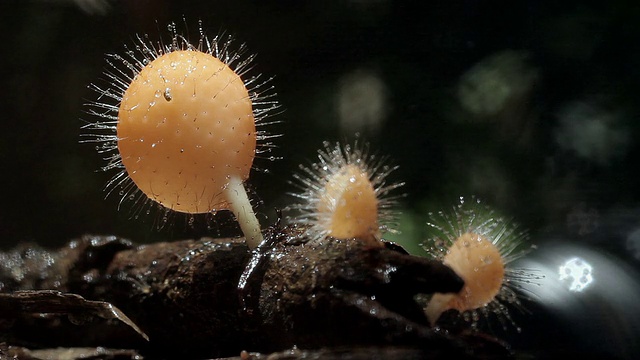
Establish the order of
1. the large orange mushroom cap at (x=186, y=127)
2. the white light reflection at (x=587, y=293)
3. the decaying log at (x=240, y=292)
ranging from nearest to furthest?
the decaying log at (x=240, y=292) → the large orange mushroom cap at (x=186, y=127) → the white light reflection at (x=587, y=293)

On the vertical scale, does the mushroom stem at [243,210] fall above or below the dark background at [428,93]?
below

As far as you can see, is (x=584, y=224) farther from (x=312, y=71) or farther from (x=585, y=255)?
(x=312, y=71)

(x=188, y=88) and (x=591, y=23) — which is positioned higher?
(x=591, y=23)

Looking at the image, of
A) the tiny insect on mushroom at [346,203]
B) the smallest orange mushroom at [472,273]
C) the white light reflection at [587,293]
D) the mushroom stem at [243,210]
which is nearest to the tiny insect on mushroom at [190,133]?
the mushroom stem at [243,210]

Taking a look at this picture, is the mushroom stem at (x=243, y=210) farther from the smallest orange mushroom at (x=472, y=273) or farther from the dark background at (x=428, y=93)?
the dark background at (x=428, y=93)

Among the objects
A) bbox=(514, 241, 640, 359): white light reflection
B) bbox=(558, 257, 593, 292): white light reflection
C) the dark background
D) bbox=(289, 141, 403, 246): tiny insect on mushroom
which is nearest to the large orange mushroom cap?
bbox=(289, 141, 403, 246): tiny insect on mushroom

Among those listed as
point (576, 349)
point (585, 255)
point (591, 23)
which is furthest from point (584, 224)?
point (591, 23)

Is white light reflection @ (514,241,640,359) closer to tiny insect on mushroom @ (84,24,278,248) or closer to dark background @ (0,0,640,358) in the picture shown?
dark background @ (0,0,640,358)

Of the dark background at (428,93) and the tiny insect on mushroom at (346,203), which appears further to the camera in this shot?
the dark background at (428,93)
